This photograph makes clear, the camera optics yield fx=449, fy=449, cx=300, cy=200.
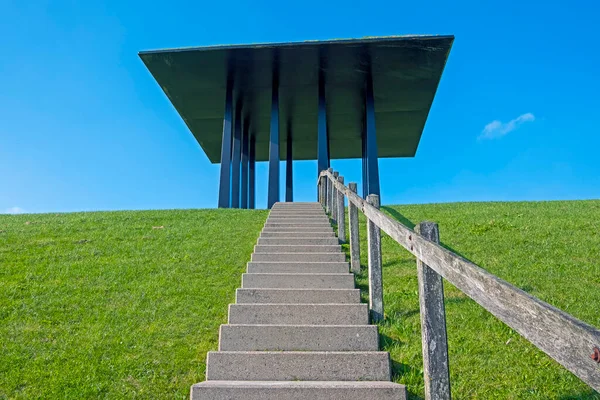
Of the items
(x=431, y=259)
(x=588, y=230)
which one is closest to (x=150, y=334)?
(x=431, y=259)

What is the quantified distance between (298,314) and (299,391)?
4.54 feet

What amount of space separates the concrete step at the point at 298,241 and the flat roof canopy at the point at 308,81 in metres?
10.1

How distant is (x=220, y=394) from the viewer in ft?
12.5

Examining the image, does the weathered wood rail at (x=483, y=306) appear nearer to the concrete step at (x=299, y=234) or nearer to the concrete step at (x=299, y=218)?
the concrete step at (x=299, y=234)

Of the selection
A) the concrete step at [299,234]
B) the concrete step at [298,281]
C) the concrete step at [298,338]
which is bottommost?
the concrete step at [298,338]

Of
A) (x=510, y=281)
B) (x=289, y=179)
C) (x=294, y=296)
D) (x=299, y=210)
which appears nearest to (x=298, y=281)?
(x=294, y=296)

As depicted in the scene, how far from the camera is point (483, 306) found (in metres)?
2.23

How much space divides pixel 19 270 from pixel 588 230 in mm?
10777

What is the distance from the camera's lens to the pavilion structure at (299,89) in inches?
657

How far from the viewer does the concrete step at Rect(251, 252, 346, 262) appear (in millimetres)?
7203

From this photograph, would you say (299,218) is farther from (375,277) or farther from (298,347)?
(298,347)

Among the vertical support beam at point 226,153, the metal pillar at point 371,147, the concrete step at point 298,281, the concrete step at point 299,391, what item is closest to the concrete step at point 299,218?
the concrete step at point 298,281

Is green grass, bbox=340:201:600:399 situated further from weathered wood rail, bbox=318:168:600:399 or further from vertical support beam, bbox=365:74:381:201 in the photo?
vertical support beam, bbox=365:74:381:201


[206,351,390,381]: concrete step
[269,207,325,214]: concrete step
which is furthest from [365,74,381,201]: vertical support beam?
[206,351,390,381]: concrete step
